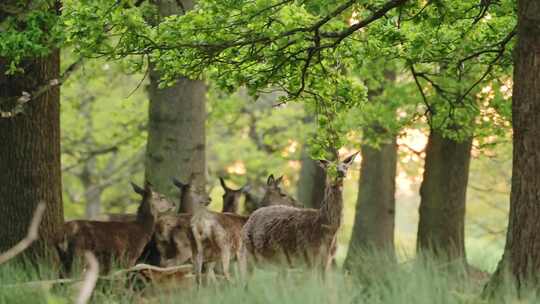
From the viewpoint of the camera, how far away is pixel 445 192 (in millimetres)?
18578

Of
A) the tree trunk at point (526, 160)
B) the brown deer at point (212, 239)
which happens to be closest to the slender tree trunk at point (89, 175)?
the brown deer at point (212, 239)

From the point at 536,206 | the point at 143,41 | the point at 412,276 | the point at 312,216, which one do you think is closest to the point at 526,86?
the point at 536,206

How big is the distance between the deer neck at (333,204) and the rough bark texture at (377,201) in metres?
7.60

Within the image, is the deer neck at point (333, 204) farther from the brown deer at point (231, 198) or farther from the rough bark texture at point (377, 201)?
the rough bark texture at point (377, 201)

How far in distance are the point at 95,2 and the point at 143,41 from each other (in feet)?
2.95

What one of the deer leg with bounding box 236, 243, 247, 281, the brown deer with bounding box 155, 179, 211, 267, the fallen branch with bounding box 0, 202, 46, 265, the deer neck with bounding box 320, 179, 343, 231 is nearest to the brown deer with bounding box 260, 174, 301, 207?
the deer leg with bounding box 236, 243, 247, 281

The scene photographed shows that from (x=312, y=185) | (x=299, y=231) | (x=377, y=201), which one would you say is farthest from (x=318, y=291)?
(x=312, y=185)

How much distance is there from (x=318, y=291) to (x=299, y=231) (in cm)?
603

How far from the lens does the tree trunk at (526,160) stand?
29.0ft

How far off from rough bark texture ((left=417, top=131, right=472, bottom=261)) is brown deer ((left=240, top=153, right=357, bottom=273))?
16.2 ft

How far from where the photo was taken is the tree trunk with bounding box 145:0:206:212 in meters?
16.2

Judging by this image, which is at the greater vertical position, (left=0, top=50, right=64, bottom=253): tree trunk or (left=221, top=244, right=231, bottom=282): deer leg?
(left=0, top=50, right=64, bottom=253): tree trunk

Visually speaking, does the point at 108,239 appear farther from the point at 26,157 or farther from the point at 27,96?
the point at 27,96

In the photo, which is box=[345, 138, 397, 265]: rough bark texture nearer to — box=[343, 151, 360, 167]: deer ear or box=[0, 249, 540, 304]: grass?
box=[343, 151, 360, 167]: deer ear
